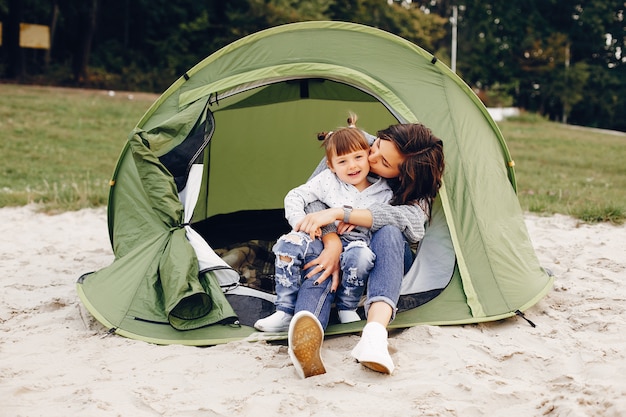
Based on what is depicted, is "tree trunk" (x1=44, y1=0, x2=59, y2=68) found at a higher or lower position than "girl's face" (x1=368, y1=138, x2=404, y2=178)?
higher

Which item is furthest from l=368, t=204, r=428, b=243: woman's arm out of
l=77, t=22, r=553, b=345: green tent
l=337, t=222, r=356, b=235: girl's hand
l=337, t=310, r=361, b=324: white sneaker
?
l=337, t=310, r=361, b=324: white sneaker

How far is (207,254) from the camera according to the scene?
125 inches

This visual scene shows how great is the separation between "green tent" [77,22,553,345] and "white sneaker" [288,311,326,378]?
431 mm

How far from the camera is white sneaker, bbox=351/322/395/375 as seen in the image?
242cm

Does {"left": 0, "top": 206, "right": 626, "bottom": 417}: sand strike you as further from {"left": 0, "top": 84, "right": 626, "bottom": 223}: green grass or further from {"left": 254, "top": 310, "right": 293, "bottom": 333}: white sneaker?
{"left": 0, "top": 84, "right": 626, "bottom": 223}: green grass

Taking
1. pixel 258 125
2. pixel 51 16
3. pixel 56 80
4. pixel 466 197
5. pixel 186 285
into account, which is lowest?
pixel 186 285

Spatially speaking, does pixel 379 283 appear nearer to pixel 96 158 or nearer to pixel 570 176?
pixel 570 176

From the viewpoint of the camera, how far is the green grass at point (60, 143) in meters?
6.09

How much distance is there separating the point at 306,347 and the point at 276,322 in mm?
471

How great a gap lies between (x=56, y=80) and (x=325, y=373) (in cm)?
1594

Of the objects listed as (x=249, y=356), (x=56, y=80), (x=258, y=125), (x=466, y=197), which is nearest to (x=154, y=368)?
(x=249, y=356)

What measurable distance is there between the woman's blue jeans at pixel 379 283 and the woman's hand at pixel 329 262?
0.02 metres

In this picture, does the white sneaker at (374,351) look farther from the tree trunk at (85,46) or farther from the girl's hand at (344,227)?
the tree trunk at (85,46)

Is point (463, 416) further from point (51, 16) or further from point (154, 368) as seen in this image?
point (51, 16)
